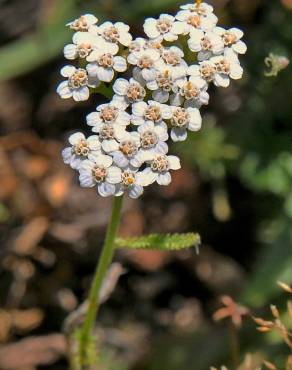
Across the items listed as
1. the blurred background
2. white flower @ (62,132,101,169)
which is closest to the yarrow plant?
white flower @ (62,132,101,169)

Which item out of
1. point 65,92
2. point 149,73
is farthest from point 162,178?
point 65,92

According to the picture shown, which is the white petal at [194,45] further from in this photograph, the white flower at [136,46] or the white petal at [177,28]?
the white flower at [136,46]

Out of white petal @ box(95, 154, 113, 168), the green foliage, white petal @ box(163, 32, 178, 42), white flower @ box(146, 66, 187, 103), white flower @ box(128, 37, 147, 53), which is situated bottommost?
the green foliage

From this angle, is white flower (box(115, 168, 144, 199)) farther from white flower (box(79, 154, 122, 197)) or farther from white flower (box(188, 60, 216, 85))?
white flower (box(188, 60, 216, 85))

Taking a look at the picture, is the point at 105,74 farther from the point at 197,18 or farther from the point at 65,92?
the point at 197,18

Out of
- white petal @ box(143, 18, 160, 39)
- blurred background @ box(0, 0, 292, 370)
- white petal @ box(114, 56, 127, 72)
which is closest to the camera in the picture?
white petal @ box(114, 56, 127, 72)

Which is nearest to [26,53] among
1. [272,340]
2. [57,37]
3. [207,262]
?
[57,37]

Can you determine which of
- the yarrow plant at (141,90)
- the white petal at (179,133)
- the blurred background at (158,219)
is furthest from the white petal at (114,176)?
the blurred background at (158,219)

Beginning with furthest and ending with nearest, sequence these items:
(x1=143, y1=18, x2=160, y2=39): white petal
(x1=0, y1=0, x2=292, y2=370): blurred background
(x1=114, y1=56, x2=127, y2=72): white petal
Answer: (x1=0, y1=0, x2=292, y2=370): blurred background, (x1=143, y1=18, x2=160, y2=39): white petal, (x1=114, y1=56, x2=127, y2=72): white petal
